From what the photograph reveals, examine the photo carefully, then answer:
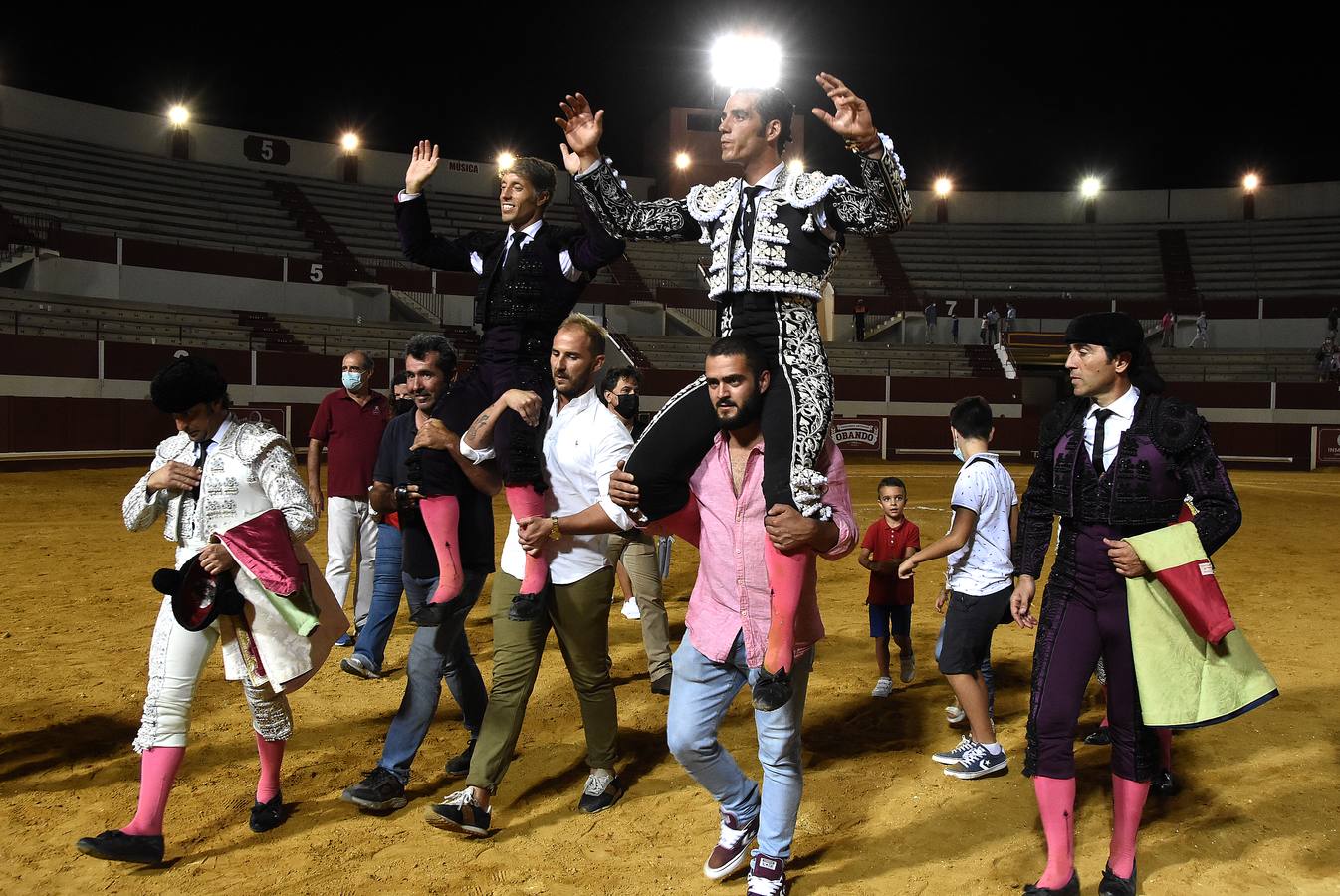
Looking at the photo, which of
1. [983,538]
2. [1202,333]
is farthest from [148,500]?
[1202,333]

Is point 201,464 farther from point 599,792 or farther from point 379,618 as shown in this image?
point 379,618

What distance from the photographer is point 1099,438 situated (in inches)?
132

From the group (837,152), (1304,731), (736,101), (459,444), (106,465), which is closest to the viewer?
(736,101)

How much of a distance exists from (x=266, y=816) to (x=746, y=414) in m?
2.50

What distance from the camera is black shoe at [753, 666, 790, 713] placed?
288 cm

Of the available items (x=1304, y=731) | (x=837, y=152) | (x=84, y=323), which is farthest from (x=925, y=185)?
(x=1304, y=731)

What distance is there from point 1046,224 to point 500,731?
127 ft

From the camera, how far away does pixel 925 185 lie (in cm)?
4006

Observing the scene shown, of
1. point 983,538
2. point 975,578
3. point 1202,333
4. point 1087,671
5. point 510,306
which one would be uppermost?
point 1202,333

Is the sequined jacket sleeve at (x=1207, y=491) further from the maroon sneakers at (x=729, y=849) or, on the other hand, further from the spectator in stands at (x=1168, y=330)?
the spectator in stands at (x=1168, y=330)

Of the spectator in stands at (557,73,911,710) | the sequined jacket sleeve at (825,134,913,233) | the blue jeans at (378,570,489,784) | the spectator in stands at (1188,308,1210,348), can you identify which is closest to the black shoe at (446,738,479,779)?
the blue jeans at (378,570,489,784)

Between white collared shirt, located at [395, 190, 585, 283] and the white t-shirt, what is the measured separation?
1945mm

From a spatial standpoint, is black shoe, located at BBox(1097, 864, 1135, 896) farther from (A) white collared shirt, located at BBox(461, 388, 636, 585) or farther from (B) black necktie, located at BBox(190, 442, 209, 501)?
(B) black necktie, located at BBox(190, 442, 209, 501)

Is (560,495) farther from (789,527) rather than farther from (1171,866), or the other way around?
(1171,866)
